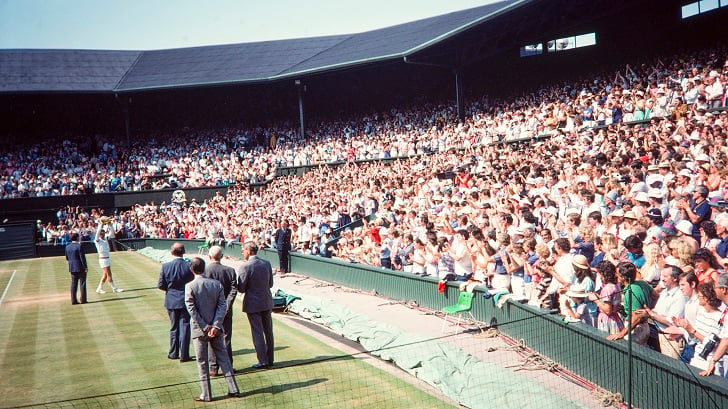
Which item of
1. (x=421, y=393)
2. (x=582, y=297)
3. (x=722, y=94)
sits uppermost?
(x=722, y=94)

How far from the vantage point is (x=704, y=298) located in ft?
20.0

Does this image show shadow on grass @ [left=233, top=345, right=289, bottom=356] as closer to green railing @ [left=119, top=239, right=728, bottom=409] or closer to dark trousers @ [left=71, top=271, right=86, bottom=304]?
green railing @ [left=119, top=239, right=728, bottom=409]

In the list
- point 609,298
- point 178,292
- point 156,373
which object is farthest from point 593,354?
point 156,373

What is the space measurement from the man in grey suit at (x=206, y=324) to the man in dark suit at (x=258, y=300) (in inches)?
31.3

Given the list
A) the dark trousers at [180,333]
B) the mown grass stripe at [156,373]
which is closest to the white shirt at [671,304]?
the mown grass stripe at [156,373]

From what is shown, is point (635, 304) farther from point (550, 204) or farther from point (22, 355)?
point (22, 355)

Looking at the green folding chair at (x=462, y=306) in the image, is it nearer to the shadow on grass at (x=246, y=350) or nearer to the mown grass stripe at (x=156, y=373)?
the mown grass stripe at (x=156, y=373)

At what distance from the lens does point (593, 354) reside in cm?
770

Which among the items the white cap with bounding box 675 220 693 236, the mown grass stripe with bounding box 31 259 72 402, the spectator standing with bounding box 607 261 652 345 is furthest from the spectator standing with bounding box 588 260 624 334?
the mown grass stripe with bounding box 31 259 72 402

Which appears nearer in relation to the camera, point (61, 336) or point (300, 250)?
point (61, 336)

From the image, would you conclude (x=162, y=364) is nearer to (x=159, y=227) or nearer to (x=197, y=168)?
(x=159, y=227)

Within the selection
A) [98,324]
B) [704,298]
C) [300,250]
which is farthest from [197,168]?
[704,298]

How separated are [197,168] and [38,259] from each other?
10988 millimetres

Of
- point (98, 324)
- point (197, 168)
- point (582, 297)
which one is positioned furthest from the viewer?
point (197, 168)
